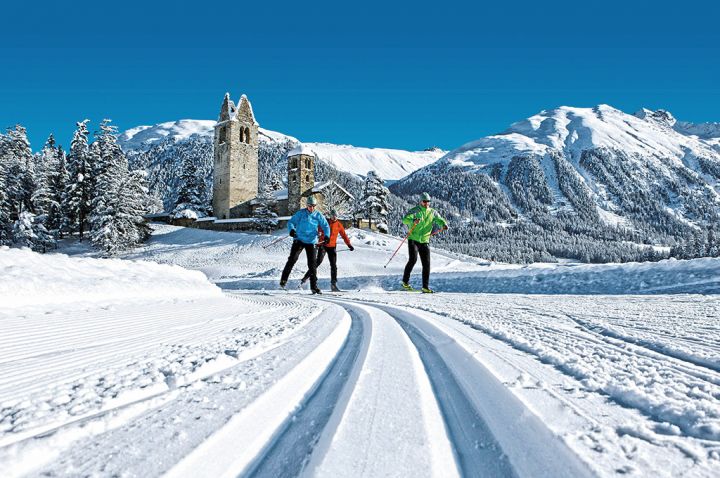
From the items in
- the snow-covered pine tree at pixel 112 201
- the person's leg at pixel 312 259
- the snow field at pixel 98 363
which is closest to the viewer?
the snow field at pixel 98 363

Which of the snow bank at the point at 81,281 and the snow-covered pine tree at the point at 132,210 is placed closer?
the snow bank at the point at 81,281

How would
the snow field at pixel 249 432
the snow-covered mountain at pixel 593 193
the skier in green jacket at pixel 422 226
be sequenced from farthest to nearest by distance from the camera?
1. the snow-covered mountain at pixel 593 193
2. the skier in green jacket at pixel 422 226
3. the snow field at pixel 249 432

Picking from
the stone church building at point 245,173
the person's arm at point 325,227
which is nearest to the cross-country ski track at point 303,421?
the person's arm at point 325,227

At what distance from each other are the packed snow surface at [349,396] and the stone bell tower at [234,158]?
55.5 m

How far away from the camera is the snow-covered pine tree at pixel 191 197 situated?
51.9 m

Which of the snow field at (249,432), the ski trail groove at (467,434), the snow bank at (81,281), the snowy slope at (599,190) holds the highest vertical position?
the snowy slope at (599,190)

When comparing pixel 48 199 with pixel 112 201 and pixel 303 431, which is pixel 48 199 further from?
pixel 303 431

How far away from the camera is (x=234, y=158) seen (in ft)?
189

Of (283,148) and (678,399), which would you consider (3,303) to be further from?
(283,148)

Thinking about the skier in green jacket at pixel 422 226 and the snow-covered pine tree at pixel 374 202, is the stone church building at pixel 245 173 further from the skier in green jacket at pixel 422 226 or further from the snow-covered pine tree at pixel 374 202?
the skier in green jacket at pixel 422 226

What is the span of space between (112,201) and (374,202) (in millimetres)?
26662

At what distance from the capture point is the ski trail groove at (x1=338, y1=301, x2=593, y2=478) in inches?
36.3

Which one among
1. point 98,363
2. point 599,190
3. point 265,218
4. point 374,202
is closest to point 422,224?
point 98,363

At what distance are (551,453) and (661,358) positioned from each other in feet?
5.19
